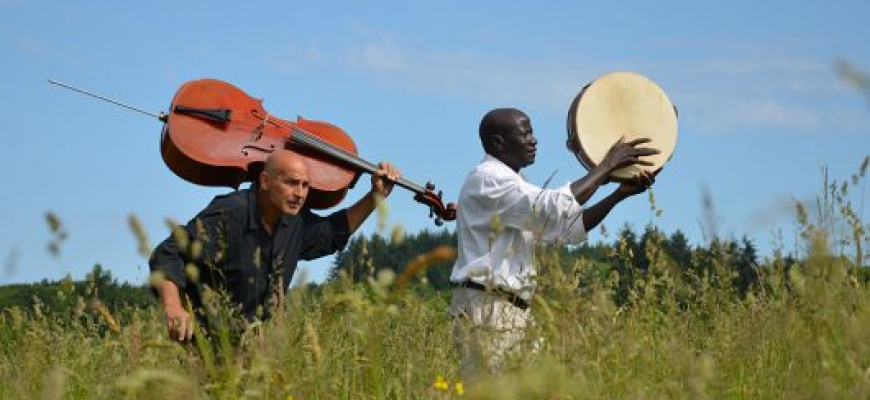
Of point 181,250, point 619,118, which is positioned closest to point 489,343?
point 181,250

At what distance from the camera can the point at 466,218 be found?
5547mm

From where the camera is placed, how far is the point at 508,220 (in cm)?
539

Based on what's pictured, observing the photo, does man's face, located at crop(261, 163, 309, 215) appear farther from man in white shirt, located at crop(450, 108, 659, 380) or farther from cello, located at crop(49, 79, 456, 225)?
cello, located at crop(49, 79, 456, 225)

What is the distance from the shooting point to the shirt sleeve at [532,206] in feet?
17.4

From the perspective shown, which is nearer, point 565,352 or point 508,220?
point 565,352

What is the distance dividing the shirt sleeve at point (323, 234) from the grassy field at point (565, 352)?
2.18ft

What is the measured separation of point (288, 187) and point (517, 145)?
1.06 metres

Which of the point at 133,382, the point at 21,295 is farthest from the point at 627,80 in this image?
the point at 21,295

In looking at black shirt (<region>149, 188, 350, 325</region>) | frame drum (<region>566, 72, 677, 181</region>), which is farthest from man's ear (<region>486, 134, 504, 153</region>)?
black shirt (<region>149, 188, 350, 325</region>)

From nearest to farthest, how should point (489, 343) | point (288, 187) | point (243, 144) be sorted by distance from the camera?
point (489, 343) < point (288, 187) < point (243, 144)

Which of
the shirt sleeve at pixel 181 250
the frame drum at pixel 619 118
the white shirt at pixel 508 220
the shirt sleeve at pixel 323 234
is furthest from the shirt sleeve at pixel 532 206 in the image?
the shirt sleeve at pixel 181 250

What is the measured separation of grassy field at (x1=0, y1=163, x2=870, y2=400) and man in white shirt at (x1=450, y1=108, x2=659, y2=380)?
0.92ft

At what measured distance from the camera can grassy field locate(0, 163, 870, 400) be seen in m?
2.54

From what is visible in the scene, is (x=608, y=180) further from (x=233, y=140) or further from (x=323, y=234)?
(x=233, y=140)
